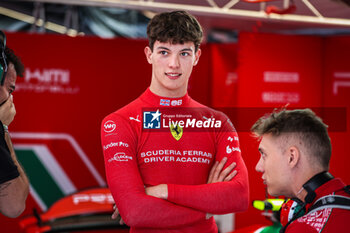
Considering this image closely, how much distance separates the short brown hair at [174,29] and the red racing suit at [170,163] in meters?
0.26

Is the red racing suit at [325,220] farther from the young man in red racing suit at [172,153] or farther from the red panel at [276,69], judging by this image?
the red panel at [276,69]

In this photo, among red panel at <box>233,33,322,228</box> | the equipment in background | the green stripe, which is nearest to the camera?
the equipment in background

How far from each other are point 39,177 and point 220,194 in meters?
3.87

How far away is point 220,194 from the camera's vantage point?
185cm

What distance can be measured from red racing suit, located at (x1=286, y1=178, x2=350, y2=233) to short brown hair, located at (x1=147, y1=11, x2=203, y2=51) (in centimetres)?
89

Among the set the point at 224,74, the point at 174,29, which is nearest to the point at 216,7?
the point at 174,29

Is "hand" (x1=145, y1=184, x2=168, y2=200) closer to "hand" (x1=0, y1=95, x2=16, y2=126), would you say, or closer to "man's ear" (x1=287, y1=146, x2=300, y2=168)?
"man's ear" (x1=287, y1=146, x2=300, y2=168)

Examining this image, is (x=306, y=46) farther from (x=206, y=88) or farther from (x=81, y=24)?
(x=81, y=24)

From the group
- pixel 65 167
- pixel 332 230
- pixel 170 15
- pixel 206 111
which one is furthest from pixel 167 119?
pixel 65 167

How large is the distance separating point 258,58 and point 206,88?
1026mm

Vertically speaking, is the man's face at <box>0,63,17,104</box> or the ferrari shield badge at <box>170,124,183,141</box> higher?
the man's face at <box>0,63,17,104</box>

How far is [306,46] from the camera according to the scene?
4.76 meters

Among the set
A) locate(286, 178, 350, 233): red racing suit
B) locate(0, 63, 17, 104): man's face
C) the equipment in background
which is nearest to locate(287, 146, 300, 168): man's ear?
locate(286, 178, 350, 233): red racing suit

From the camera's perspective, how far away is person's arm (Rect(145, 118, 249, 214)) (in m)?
1.81
